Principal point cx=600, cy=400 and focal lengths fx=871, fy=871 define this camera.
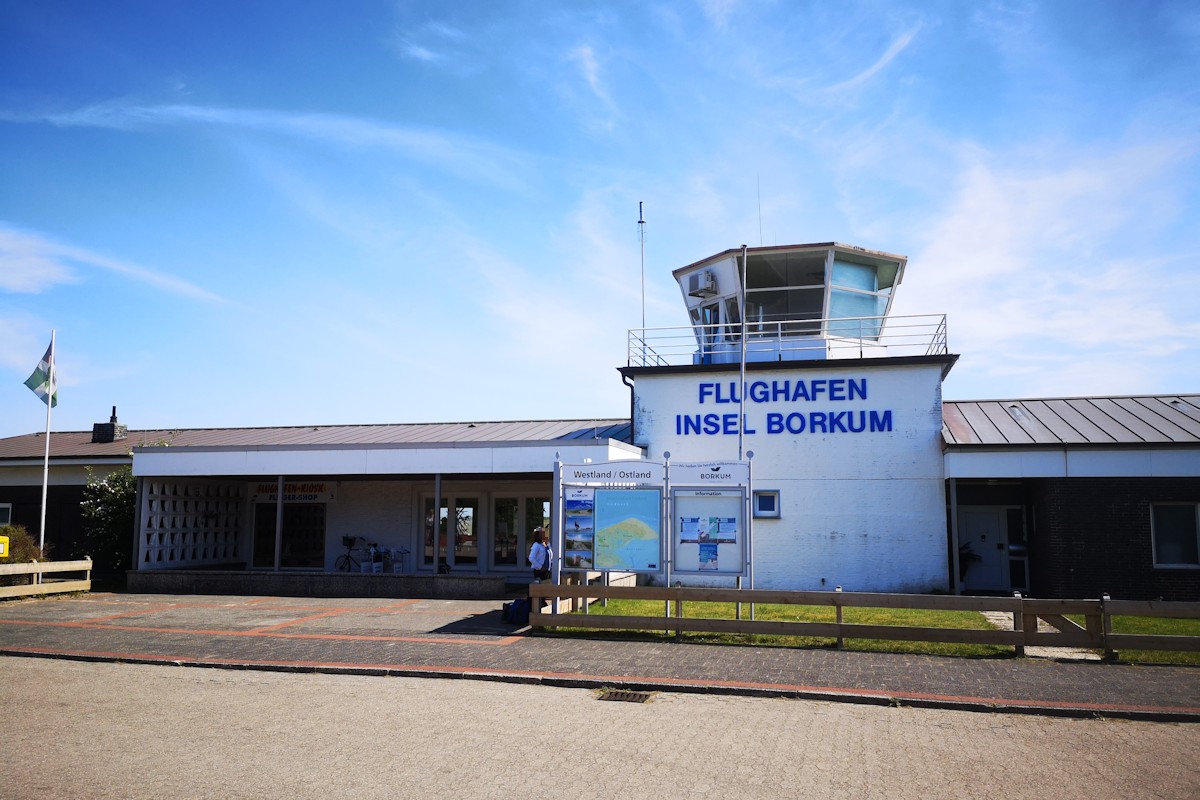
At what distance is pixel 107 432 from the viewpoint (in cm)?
→ 2878

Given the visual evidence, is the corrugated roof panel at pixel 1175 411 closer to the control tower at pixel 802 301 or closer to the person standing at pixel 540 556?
the control tower at pixel 802 301

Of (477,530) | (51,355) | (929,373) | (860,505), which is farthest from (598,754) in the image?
(51,355)

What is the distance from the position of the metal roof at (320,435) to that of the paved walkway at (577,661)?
8297 mm

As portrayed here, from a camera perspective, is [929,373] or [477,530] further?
[477,530]

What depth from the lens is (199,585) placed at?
20125mm

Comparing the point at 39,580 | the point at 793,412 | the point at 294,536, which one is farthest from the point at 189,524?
the point at 793,412

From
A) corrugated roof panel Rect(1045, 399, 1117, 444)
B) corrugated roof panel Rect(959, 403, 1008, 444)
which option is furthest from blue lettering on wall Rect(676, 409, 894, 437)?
corrugated roof panel Rect(1045, 399, 1117, 444)

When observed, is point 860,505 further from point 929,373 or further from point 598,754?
point 598,754

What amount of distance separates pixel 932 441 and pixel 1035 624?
8336 millimetres

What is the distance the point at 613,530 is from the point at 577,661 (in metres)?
3.35

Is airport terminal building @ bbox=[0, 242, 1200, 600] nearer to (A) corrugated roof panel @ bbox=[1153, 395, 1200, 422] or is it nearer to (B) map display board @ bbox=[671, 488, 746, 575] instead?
(A) corrugated roof panel @ bbox=[1153, 395, 1200, 422]

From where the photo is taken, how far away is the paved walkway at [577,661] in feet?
29.8

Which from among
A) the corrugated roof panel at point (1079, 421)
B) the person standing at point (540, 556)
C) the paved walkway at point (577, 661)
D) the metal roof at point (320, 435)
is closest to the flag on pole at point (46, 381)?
the metal roof at point (320, 435)

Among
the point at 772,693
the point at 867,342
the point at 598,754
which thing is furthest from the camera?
the point at 867,342
